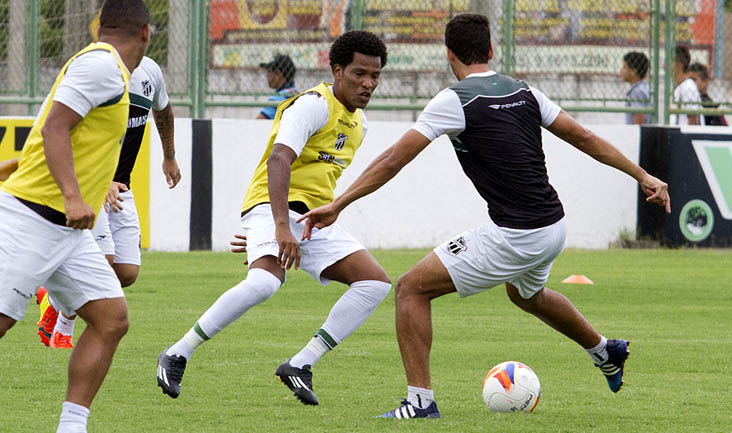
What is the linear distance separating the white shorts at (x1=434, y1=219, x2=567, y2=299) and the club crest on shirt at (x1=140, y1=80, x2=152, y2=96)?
88.7 inches

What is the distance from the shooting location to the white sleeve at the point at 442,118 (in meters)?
6.03

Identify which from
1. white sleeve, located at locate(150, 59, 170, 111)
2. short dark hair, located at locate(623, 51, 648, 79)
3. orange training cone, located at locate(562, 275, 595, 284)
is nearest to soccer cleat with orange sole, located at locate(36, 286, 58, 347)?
white sleeve, located at locate(150, 59, 170, 111)

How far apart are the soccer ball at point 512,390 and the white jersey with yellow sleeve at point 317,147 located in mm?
1501

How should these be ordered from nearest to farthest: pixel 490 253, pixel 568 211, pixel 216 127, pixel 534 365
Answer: pixel 490 253 → pixel 534 365 → pixel 216 127 → pixel 568 211

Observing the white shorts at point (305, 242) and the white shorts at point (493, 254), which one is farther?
the white shorts at point (305, 242)

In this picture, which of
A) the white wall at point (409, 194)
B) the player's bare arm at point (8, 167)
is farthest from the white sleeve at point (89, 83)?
the white wall at point (409, 194)

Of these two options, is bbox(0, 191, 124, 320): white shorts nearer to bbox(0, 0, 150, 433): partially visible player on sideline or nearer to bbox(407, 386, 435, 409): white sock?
bbox(0, 0, 150, 433): partially visible player on sideline

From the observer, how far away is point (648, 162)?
15609 mm

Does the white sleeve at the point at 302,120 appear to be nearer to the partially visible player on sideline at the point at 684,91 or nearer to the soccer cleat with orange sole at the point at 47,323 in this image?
the soccer cleat with orange sole at the point at 47,323

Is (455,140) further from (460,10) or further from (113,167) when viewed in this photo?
(460,10)

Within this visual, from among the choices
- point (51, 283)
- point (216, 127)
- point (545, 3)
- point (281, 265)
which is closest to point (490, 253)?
point (281, 265)

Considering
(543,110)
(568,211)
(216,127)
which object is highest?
(543,110)

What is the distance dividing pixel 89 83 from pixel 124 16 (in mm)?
449

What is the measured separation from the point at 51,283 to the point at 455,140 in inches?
86.2
